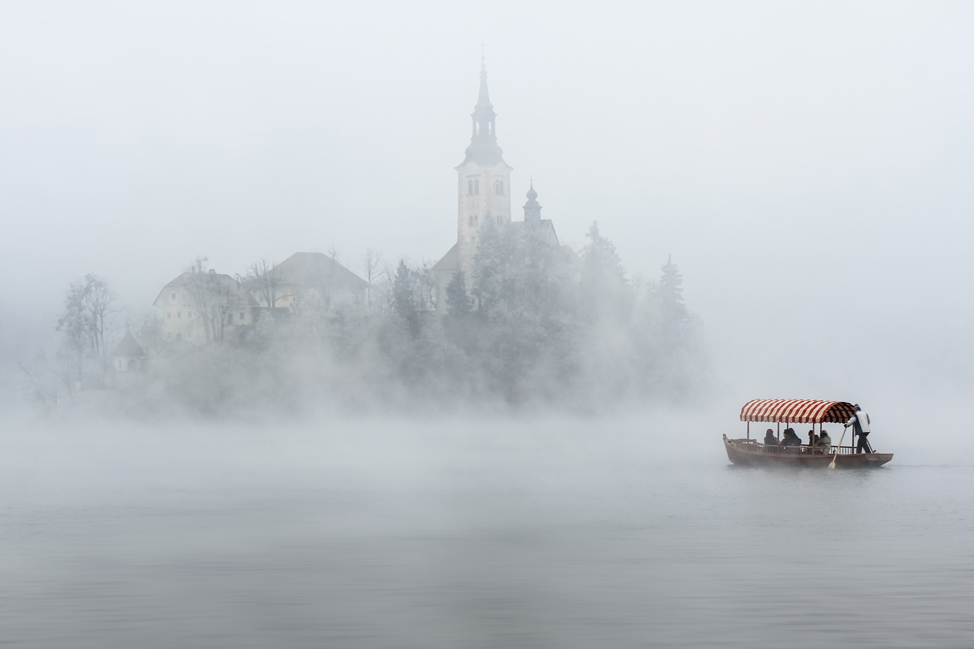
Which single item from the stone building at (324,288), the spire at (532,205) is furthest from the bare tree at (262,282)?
the spire at (532,205)

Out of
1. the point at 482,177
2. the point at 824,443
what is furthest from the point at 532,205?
the point at 824,443

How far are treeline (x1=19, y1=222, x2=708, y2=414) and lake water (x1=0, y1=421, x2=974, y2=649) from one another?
5146cm

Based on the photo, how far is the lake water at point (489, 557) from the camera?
18.5 m

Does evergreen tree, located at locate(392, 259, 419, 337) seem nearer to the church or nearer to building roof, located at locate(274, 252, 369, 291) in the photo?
building roof, located at locate(274, 252, 369, 291)

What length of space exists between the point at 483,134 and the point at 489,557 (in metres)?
147

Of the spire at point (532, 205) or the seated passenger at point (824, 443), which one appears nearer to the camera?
the seated passenger at point (824, 443)

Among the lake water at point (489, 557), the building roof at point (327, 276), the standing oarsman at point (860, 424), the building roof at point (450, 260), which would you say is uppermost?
the building roof at point (450, 260)

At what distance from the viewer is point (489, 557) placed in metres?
26.9

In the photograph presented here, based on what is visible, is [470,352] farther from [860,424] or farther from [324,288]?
[860,424]

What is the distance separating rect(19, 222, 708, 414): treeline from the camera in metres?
109

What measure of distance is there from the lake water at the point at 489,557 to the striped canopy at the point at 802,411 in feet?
9.16

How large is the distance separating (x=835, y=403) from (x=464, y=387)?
6454 cm

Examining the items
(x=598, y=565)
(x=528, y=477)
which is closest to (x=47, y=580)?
(x=598, y=565)

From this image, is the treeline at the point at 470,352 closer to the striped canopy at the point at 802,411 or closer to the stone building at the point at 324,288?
the stone building at the point at 324,288
